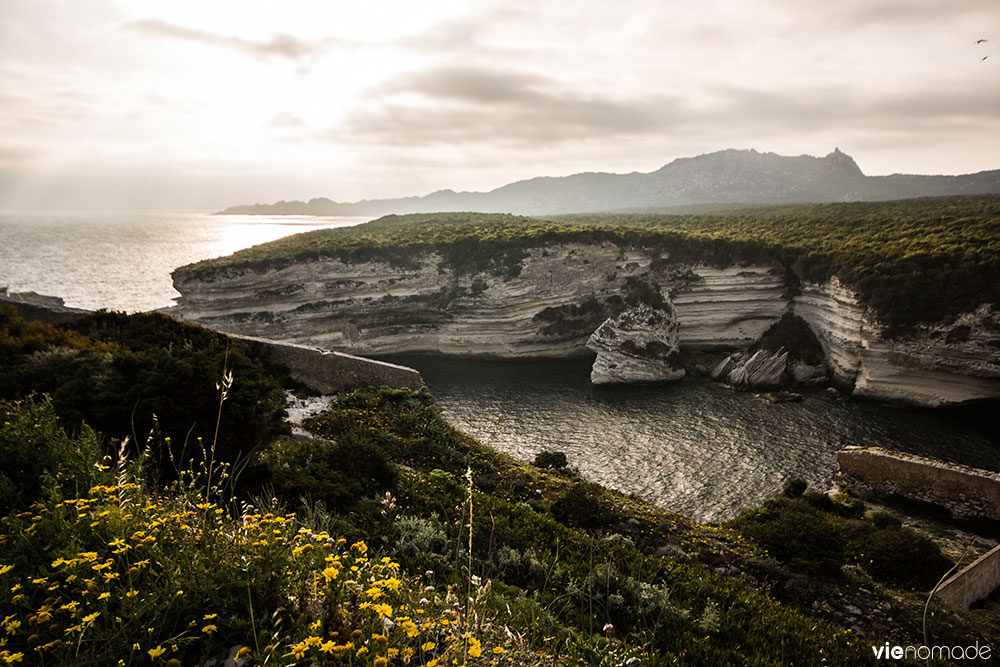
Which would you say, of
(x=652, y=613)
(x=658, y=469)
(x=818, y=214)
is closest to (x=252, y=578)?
(x=652, y=613)

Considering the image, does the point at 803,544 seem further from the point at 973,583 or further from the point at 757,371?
the point at 757,371

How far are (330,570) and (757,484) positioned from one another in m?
Result: 31.0

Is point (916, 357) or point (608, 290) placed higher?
point (608, 290)

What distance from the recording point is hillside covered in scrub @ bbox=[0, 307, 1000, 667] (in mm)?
3471

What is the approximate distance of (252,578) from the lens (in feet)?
12.3

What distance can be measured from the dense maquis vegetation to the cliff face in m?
1.48

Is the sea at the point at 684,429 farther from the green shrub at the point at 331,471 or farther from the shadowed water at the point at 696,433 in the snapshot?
the green shrub at the point at 331,471

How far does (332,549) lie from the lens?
5355 millimetres

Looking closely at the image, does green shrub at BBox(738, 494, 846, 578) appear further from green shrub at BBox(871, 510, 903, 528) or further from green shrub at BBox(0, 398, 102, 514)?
green shrub at BBox(0, 398, 102, 514)

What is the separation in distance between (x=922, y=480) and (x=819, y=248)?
32148mm

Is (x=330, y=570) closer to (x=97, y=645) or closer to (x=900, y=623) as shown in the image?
(x=97, y=645)

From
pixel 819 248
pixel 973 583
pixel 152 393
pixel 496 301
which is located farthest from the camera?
pixel 496 301

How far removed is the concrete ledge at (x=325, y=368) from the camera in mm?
18141

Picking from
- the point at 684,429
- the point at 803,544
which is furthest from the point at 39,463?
the point at 684,429
